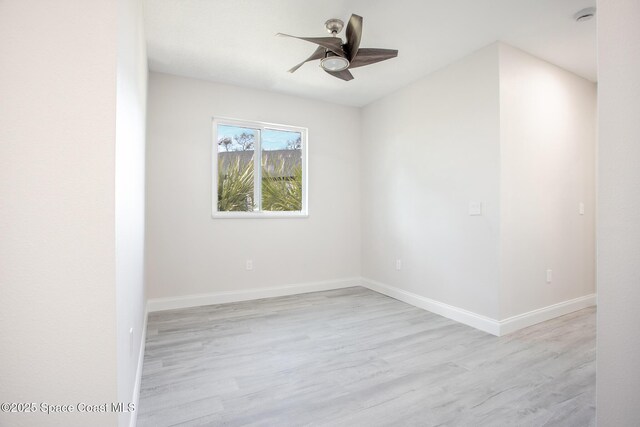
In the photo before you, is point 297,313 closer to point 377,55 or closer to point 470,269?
point 470,269

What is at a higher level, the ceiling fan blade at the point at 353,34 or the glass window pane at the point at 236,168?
the ceiling fan blade at the point at 353,34

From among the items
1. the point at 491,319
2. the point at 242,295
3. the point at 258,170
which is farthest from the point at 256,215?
the point at 491,319

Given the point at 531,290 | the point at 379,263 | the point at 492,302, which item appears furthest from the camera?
the point at 379,263

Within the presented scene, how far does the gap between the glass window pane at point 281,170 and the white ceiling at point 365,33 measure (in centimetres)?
84

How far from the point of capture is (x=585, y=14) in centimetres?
224

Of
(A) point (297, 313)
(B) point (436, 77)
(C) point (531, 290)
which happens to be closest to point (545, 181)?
(C) point (531, 290)

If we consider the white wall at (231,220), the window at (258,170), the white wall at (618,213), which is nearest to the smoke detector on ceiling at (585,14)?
the white wall at (618,213)

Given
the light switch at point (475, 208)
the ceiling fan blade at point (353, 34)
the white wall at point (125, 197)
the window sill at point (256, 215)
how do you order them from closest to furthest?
the white wall at point (125, 197), the ceiling fan blade at point (353, 34), the light switch at point (475, 208), the window sill at point (256, 215)

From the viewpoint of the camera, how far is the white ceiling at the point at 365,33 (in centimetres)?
221

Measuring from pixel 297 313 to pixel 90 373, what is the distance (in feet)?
8.08

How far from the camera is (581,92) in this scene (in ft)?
11.2

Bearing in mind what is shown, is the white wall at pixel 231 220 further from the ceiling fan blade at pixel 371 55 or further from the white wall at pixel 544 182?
the white wall at pixel 544 182

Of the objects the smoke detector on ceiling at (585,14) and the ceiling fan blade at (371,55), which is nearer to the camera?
the smoke detector on ceiling at (585,14)

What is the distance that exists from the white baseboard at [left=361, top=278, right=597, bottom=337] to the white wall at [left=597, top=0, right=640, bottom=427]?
190cm
